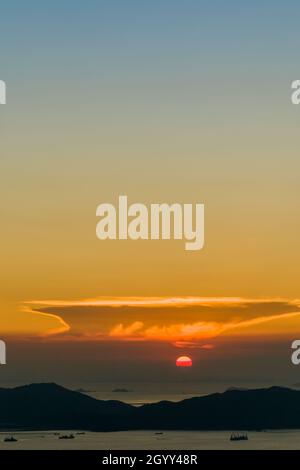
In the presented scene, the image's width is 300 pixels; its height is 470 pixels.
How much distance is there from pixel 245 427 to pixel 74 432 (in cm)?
2949

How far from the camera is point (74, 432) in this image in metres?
137
